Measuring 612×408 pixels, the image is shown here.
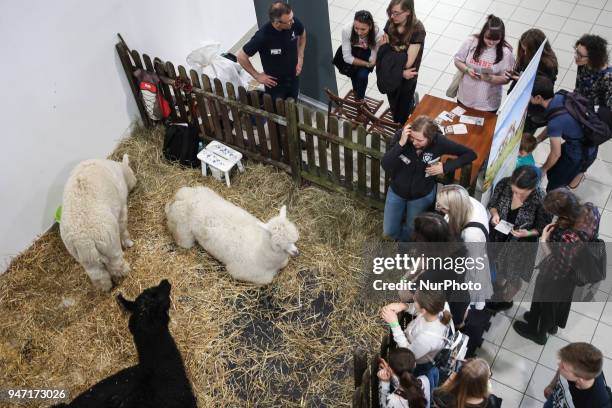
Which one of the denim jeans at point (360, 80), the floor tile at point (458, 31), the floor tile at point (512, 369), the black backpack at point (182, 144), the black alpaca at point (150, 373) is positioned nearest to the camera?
the black alpaca at point (150, 373)

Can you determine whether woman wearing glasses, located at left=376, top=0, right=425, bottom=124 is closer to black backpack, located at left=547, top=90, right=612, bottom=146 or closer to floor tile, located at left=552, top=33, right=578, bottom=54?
black backpack, located at left=547, top=90, right=612, bottom=146

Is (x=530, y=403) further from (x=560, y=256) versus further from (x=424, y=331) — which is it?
(x=424, y=331)

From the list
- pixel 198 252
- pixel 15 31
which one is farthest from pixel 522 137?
pixel 15 31

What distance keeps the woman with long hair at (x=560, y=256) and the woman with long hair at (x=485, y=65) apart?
1.80m

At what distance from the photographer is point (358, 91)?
7.17 meters

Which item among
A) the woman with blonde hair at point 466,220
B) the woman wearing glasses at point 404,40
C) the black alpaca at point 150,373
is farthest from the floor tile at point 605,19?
the black alpaca at point 150,373

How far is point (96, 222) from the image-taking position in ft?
16.8

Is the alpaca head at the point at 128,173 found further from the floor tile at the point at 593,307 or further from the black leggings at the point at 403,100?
the floor tile at the point at 593,307

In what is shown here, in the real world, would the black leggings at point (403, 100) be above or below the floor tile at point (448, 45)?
above

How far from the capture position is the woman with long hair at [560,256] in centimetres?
424

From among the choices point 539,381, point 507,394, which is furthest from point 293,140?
point 539,381

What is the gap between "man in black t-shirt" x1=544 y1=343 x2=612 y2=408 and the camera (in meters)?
3.58

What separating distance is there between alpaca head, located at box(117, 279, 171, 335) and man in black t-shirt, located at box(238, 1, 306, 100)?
3155mm

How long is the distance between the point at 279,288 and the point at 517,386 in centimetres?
233
